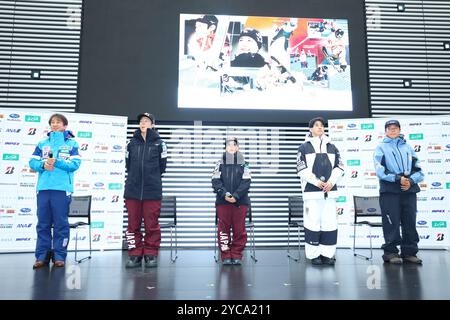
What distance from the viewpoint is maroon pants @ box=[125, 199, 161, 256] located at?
3.96 metres

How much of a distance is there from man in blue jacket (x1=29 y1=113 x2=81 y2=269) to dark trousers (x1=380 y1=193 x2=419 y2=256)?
157 inches

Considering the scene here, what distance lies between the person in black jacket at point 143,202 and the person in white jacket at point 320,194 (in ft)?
6.20

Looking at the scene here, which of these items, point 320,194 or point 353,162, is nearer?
point 320,194

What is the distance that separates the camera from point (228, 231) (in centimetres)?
436

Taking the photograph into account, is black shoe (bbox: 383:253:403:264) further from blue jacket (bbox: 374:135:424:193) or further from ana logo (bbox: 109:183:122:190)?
ana logo (bbox: 109:183:122:190)

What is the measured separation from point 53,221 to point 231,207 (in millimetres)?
2175

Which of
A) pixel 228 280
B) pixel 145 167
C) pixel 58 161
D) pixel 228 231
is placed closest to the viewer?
pixel 228 280

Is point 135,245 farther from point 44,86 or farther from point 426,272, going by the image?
point 44,86

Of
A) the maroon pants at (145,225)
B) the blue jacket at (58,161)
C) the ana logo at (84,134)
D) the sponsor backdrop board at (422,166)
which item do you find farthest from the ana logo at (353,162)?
the ana logo at (84,134)

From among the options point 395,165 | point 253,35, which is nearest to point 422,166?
point 395,165

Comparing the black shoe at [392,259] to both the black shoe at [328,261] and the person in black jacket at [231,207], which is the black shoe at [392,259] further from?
the person in black jacket at [231,207]

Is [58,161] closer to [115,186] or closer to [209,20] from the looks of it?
[115,186]

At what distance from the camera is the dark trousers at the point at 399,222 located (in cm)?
432
